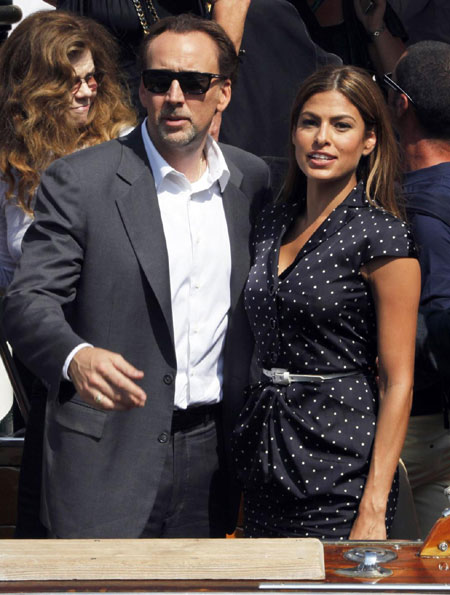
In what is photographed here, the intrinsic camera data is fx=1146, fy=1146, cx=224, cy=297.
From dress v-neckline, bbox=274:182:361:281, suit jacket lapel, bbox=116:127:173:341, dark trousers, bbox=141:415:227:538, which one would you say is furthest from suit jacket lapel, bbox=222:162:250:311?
dark trousers, bbox=141:415:227:538

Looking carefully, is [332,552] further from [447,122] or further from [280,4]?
[280,4]

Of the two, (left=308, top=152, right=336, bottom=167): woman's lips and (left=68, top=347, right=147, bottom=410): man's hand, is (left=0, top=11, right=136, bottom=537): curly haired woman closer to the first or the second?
(left=308, top=152, right=336, bottom=167): woman's lips

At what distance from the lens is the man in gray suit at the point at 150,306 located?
280cm

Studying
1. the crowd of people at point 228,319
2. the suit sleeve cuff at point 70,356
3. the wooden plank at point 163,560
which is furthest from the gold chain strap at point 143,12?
the wooden plank at point 163,560

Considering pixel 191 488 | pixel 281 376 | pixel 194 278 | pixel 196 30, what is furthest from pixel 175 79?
pixel 191 488

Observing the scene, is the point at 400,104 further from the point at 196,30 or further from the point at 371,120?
the point at 196,30

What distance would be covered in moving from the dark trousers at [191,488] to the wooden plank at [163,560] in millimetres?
749

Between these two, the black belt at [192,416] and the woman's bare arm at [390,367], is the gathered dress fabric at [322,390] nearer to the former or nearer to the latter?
the woman's bare arm at [390,367]

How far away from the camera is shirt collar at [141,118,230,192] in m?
2.98

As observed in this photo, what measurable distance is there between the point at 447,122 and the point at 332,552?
5.17 feet

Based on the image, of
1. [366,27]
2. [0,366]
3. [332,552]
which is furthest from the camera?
[366,27]

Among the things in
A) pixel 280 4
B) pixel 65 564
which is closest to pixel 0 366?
pixel 280 4

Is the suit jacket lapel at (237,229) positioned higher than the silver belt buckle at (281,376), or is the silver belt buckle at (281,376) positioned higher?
the suit jacket lapel at (237,229)

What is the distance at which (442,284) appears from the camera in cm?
305
